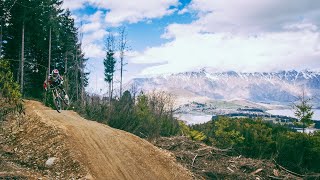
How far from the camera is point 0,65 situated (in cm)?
1045

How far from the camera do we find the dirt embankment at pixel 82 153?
39.9ft

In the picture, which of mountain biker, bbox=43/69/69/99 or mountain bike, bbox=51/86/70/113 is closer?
mountain biker, bbox=43/69/69/99

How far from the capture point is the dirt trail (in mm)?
12664

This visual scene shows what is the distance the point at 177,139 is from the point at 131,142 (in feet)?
14.2

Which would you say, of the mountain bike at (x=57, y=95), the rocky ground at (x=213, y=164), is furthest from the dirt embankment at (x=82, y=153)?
the mountain bike at (x=57, y=95)

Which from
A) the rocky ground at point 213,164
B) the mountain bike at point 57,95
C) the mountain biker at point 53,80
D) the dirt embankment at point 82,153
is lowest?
the rocky ground at point 213,164

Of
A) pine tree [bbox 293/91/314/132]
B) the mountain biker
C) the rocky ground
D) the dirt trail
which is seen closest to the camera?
the dirt trail

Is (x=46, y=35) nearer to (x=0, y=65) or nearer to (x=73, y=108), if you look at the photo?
(x=73, y=108)

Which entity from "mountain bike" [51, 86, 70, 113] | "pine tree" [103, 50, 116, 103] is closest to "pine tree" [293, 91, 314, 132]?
"mountain bike" [51, 86, 70, 113]

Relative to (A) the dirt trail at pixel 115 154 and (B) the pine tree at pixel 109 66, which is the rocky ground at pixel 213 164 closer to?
(A) the dirt trail at pixel 115 154

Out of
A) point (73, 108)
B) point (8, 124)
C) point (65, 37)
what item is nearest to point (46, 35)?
point (65, 37)

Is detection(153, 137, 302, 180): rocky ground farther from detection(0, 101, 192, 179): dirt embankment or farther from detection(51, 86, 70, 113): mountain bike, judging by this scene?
detection(51, 86, 70, 113): mountain bike

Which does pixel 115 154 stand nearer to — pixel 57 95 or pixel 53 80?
pixel 53 80

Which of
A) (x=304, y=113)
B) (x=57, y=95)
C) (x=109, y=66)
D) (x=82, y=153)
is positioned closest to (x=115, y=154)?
(x=82, y=153)
